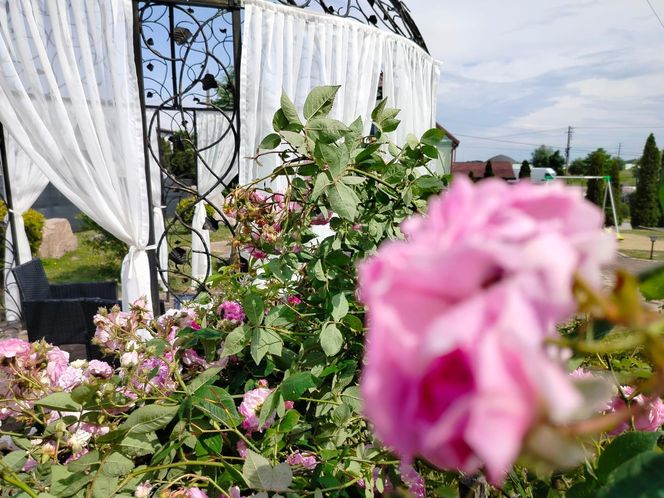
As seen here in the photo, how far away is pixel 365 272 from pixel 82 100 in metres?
3.39

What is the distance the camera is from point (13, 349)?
2.42ft

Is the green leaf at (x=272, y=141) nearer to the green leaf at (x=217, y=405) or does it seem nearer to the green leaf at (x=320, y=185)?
the green leaf at (x=320, y=185)

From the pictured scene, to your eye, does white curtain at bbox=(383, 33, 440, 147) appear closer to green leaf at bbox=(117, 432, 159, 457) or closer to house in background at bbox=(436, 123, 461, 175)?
house in background at bbox=(436, 123, 461, 175)

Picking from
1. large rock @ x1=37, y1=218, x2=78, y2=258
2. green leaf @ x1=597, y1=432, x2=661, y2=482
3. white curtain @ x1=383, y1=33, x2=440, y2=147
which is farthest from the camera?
large rock @ x1=37, y1=218, x2=78, y2=258

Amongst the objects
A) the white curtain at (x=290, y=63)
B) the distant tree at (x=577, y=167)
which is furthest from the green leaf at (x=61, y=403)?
the distant tree at (x=577, y=167)

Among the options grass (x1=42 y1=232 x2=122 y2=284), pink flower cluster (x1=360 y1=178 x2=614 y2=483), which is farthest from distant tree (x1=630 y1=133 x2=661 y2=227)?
pink flower cluster (x1=360 y1=178 x2=614 y2=483)

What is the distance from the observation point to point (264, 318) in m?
0.78

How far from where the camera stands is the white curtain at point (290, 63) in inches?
137

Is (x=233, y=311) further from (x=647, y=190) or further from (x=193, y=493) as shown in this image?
(x=647, y=190)

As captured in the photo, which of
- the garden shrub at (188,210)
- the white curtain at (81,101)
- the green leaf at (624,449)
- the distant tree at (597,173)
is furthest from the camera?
the distant tree at (597,173)

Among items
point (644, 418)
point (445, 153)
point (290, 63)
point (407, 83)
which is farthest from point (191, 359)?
point (445, 153)

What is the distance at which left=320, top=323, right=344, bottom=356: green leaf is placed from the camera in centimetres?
66

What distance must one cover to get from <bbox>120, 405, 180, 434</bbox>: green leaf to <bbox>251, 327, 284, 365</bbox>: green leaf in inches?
5.2

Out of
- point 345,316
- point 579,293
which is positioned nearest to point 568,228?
point 579,293
